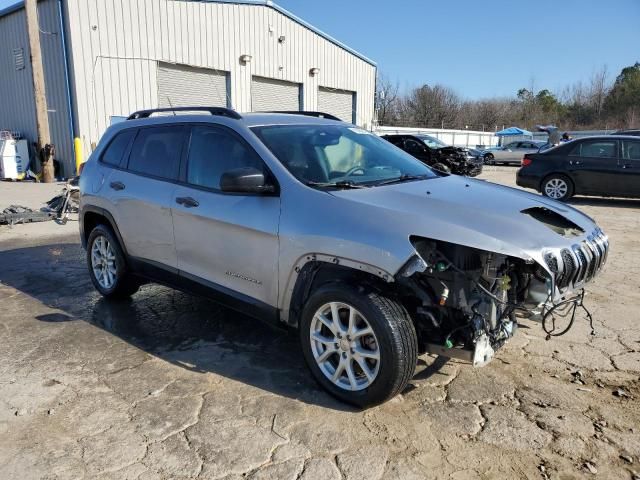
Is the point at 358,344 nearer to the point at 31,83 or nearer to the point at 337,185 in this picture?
the point at 337,185

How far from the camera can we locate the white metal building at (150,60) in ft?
51.5

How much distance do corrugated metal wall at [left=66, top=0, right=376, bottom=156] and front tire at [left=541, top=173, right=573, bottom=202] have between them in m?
11.8

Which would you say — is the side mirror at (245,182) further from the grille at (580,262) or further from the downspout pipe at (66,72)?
the downspout pipe at (66,72)

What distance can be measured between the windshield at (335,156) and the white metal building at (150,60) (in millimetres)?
13927

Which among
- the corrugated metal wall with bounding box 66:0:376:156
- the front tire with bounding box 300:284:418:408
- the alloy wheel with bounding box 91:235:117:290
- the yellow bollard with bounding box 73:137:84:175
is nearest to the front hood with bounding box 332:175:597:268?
the front tire with bounding box 300:284:418:408

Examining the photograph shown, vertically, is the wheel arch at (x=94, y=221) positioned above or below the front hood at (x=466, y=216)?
below

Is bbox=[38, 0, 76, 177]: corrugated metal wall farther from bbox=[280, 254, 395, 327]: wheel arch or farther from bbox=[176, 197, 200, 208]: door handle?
bbox=[280, 254, 395, 327]: wheel arch

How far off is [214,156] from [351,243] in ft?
5.16

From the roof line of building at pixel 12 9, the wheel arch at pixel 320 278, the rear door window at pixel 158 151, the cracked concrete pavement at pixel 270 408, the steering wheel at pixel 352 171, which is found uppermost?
the roof line of building at pixel 12 9

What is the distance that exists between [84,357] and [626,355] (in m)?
4.08

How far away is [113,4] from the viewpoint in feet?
52.2

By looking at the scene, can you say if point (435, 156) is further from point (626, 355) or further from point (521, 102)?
point (521, 102)

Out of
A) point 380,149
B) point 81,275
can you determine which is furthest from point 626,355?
point 81,275

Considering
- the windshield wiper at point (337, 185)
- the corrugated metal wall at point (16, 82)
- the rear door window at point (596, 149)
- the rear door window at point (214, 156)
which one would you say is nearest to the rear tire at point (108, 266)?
the rear door window at point (214, 156)
